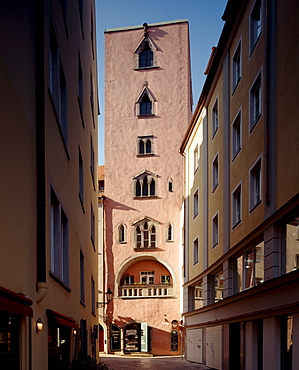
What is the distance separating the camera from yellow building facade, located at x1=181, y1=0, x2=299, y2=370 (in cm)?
1193

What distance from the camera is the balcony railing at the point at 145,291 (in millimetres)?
36906

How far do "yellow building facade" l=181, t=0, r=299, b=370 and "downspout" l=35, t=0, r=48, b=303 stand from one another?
5831 millimetres

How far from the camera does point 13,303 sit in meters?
5.26

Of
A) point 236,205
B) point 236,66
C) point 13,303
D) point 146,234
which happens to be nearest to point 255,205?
point 236,205

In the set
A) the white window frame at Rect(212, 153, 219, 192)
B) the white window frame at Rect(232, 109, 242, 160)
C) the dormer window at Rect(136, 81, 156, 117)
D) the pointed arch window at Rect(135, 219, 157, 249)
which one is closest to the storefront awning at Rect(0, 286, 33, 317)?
the white window frame at Rect(232, 109, 242, 160)

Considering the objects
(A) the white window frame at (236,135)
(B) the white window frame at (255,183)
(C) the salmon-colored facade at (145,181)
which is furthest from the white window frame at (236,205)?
(C) the salmon-colored facade at (145,181)

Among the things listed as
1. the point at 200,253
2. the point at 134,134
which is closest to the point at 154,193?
the point at 134,134

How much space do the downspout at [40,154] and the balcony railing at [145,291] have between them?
30.1 m

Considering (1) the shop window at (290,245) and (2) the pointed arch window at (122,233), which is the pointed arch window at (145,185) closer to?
(2) the pointed arch window at (122,233)

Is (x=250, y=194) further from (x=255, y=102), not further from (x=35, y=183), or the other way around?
(x=35, y=183)

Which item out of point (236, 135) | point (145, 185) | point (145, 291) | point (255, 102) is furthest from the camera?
point (145, 185)

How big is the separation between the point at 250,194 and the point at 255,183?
379 mm

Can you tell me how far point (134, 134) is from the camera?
128ft

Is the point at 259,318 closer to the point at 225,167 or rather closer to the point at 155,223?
the point at 225,167
